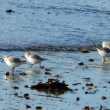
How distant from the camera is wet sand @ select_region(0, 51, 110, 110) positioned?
13922 millimetres

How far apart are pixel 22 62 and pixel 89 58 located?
3274mm

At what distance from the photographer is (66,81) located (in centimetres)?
1638

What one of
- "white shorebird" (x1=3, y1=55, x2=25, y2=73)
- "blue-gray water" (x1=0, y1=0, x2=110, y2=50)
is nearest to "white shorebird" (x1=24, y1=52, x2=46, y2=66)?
"white shorebird" (x1=3, y1=55, x2=25, y2=73)

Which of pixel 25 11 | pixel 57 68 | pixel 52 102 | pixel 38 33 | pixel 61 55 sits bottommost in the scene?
pixel 52 102

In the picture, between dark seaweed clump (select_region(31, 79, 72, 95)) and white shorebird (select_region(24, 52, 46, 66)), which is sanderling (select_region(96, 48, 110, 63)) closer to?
white shorebird (select_region(24, 52, 46, 66))

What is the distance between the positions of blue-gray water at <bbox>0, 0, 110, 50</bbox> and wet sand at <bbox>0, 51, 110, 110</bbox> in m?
3.51

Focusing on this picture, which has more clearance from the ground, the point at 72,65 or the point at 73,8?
the point at 73,8

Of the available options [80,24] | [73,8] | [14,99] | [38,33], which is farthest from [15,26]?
[14,99]

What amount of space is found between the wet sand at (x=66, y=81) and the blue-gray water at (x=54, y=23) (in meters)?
3.51

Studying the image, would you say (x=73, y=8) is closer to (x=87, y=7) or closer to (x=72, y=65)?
(x=87, y=7)

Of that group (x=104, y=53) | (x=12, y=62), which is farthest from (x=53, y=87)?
(x=104, y=53)

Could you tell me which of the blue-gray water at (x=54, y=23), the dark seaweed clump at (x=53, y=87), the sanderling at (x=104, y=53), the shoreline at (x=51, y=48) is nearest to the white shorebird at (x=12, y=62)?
the dark seaweed clump at (x=53, y=87)

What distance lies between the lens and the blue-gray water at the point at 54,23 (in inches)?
968

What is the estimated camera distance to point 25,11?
33.8 m
